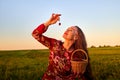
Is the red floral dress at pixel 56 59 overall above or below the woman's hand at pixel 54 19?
below

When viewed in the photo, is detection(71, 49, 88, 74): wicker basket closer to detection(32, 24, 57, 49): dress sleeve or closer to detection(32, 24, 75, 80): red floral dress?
detection(32, 24, 75, 80): red floral dress

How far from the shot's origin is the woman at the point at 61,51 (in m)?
6.59

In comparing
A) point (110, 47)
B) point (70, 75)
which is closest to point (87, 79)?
point (70, 75)

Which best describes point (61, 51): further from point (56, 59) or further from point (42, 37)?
point (42, 37)

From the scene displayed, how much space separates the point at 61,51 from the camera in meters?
6.66

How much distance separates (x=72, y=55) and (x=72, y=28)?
444mm

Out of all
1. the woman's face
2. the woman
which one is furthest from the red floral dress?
the woman's face

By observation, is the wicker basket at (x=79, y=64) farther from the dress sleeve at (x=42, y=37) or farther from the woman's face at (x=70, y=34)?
the dress sleeve at (x=42, y=37)

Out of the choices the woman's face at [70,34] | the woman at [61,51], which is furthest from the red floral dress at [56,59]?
the woman's face at [70,34]

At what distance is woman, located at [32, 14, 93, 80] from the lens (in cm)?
659

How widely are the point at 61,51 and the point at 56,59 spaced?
6.1 inches

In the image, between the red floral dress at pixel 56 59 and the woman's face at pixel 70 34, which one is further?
the red floral dress at pixel 56 59

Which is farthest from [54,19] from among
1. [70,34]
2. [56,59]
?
[56,59]

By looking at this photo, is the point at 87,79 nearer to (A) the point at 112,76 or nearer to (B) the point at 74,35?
(B) the point at 74,35
